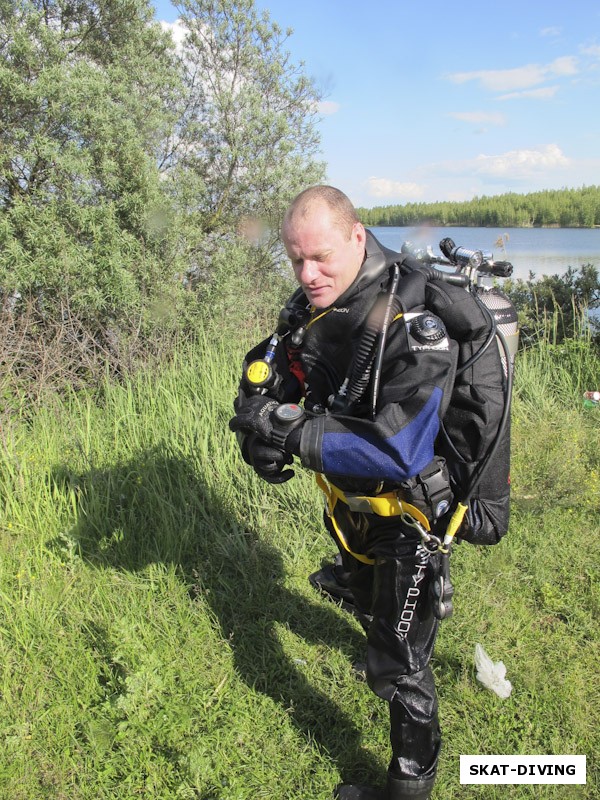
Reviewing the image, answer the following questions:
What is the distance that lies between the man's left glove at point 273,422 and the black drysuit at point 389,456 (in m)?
0.06

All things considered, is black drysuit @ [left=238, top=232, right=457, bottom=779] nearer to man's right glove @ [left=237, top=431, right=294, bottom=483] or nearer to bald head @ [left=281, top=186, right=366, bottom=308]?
bald head @ [left=281, top=186, right=366, bottom=308]

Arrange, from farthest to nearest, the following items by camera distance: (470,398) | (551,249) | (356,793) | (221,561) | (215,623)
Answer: (551,249), (221,561), (215,623), (356,793), (470,398)

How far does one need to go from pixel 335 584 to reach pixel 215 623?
2.35 ft

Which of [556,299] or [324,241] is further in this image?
[556,299]

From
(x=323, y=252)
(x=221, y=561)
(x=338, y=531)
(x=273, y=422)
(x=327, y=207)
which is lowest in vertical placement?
(x=221, y=561)

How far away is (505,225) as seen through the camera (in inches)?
258

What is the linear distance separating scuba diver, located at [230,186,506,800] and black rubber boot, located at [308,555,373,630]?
1051mm

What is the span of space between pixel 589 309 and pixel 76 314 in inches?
226

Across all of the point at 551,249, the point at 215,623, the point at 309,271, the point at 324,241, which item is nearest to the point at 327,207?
the point at 324,241

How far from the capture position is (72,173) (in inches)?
218

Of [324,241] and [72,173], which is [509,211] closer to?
[72,173]

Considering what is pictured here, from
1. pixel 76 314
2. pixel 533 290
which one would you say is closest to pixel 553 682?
pixel 76 314

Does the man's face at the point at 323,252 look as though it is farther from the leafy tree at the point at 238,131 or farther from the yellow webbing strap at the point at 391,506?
the leafy tree at the point at 238,131

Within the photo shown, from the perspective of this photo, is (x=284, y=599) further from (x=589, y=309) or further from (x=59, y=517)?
(x=589, y=309)
